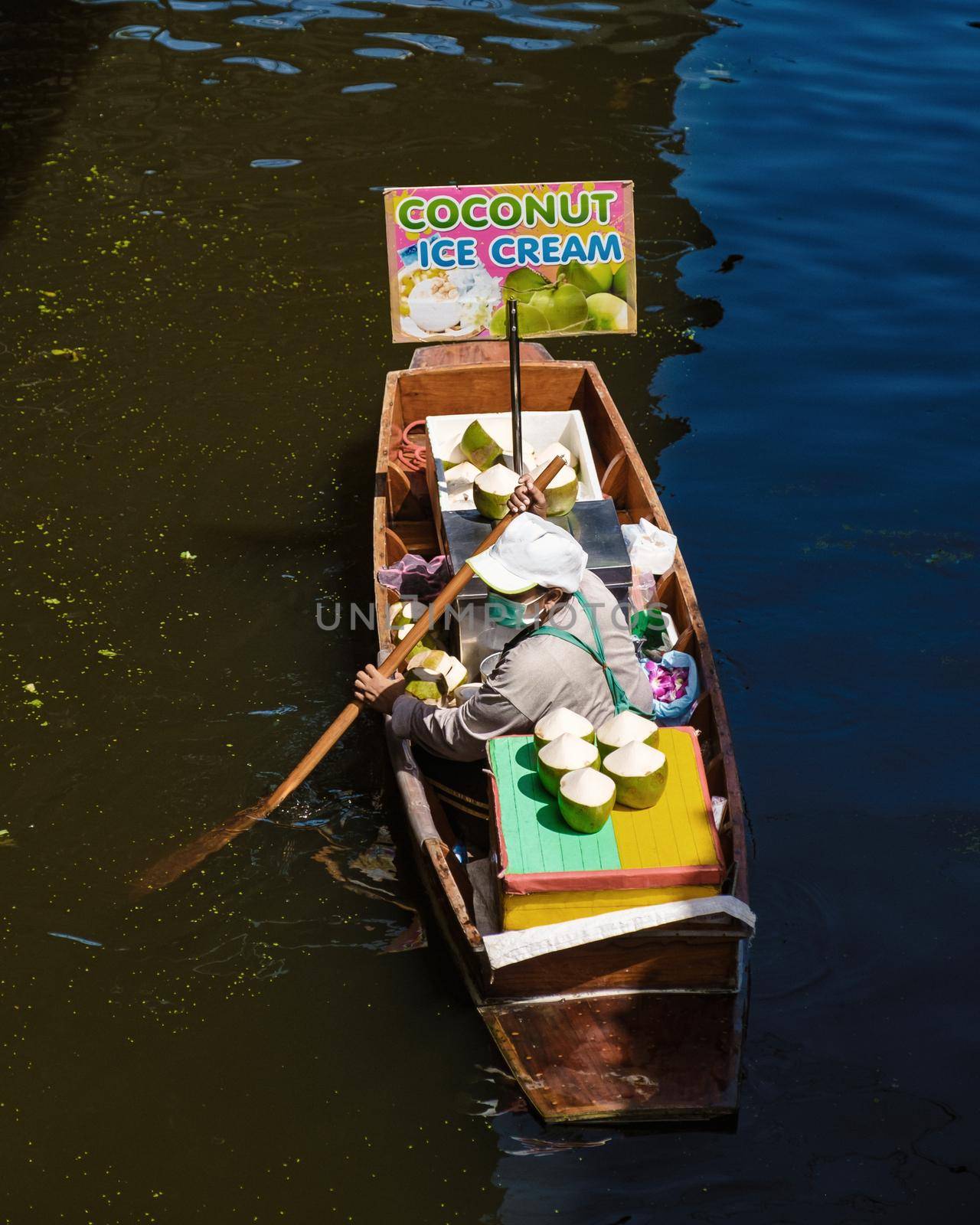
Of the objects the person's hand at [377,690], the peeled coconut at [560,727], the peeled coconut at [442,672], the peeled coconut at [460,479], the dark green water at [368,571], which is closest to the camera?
the peeled coconut at [560,727]

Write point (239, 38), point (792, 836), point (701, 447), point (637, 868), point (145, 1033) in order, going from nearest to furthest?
point (637, 868), point (145, 1033), point (792, 836), point (701, 447), point (239, 38)

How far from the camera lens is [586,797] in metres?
4.66

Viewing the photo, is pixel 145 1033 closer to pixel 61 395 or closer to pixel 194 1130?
pixel 194 1130

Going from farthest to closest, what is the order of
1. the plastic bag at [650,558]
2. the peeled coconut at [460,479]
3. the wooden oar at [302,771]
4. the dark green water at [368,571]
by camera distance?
the peeled coconut at [460,479], the plastic bag at [650,558], the wooden oar at [302,771], the dark green water at [368,571]

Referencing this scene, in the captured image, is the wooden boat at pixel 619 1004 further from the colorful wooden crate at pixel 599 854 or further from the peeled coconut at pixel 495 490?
the peeled coconut at pixel 495 490

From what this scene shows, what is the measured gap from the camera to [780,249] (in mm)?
11914

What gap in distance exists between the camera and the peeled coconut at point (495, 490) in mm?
6645

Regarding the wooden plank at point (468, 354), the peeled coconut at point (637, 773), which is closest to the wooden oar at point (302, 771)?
the peeled coconut at point (637, 773)

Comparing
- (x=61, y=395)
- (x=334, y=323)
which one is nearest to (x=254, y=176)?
(x=334, y=323)

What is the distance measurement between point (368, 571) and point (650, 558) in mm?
2159

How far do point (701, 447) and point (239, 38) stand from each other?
9.49 meters

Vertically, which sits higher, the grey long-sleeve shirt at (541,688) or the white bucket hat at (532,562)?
the white bucket hat at (532,562)

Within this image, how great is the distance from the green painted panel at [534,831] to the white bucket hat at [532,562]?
64 centimetres

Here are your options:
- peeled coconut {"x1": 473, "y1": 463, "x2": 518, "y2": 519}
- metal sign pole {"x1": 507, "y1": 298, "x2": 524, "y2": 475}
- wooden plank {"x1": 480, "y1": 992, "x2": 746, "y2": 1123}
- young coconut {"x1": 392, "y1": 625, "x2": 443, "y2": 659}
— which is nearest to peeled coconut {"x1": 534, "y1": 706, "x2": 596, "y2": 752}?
wooden plank {"x1": 480, "y1": 992, "x2": 746, "y2": 1123}
